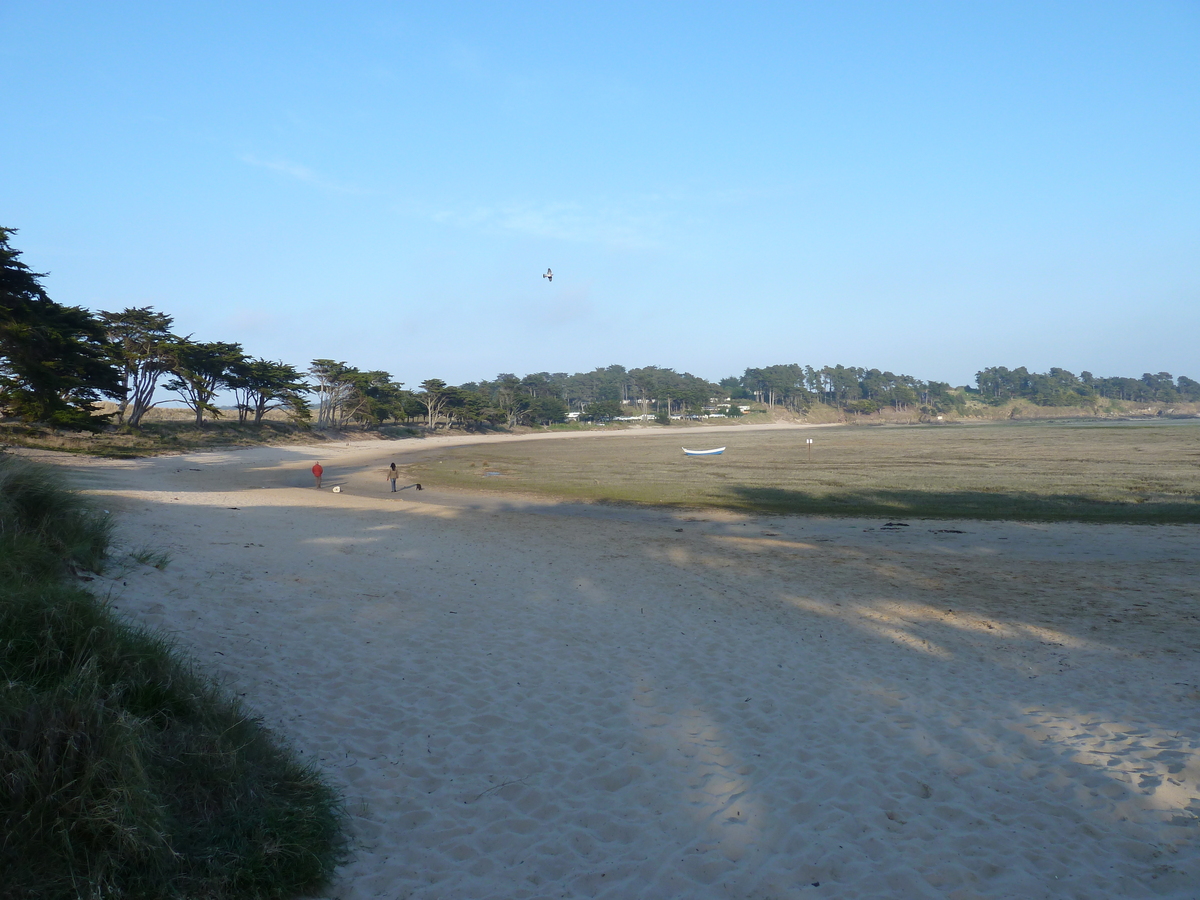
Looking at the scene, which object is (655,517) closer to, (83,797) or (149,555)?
(149,555)

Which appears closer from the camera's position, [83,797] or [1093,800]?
[83,797]

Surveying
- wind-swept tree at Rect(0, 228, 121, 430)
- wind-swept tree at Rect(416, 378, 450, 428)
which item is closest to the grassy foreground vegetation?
wind-swept tree at Rect(0, 228, 121, 430)

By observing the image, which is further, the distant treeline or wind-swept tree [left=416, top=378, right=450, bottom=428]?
wind-swept tree [left=416, top=378, right=450, bottom=428]

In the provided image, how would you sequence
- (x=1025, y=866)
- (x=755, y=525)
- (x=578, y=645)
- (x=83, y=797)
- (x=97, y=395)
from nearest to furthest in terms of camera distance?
(x=83, y=797)
(x=1025, y=866)
(x=578, y=645)
(x=755, y=525)
(x=97, y=395)

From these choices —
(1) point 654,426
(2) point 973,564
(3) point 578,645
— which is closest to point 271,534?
(3) point 578,645

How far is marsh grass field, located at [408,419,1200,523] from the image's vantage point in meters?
19.0

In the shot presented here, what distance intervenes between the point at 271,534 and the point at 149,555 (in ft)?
13.1

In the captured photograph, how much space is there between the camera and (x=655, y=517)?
18531mm

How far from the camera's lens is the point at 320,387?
67.1 metres

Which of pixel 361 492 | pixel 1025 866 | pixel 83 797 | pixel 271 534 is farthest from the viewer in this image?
pixel 361 492

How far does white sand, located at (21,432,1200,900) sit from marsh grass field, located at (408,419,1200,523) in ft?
24.6

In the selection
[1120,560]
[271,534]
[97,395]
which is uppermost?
[97,395]

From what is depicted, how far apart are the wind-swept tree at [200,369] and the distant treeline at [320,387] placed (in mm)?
99

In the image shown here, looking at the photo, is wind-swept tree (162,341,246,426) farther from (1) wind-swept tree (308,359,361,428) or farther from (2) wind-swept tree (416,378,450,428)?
(2) wind-swept tree (416,378,450,428)
